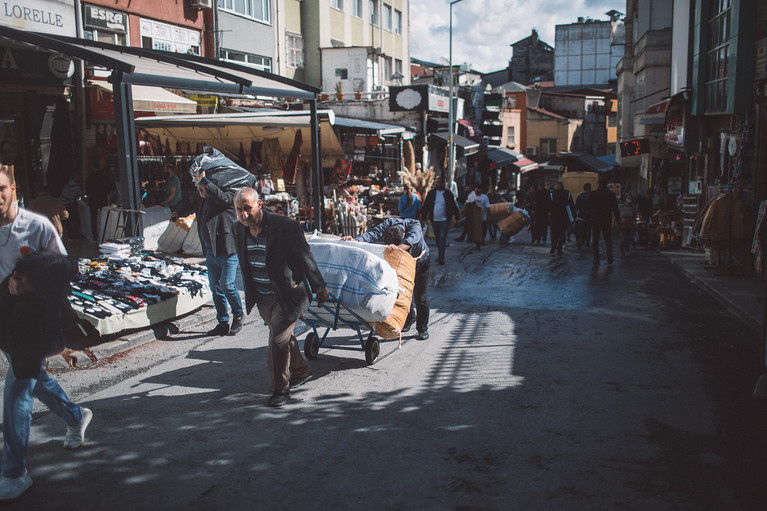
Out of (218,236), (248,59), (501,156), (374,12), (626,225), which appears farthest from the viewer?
(501,156)

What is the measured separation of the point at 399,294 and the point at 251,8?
22330 mm

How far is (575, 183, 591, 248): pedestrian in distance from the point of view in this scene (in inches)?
728

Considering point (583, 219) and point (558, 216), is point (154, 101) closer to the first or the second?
point (558, 216)

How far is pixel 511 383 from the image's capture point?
6488 millimetres

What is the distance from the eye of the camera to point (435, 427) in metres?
5.32

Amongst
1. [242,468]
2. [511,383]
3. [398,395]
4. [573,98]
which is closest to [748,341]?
[511,383]

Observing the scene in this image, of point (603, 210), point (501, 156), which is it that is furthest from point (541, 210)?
point (501, 156)

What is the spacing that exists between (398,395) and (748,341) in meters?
5.00

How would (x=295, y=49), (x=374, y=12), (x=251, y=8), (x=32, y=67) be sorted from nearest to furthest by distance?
(x=32, y=67), (x=251, y=8), (x=295, y=49), (x=374, y=12)

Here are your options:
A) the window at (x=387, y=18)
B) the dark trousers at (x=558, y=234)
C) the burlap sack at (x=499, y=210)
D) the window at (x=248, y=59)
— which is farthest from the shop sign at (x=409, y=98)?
the dark trousers at (x=558, y=234)

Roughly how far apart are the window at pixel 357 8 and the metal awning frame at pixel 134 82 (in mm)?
22764

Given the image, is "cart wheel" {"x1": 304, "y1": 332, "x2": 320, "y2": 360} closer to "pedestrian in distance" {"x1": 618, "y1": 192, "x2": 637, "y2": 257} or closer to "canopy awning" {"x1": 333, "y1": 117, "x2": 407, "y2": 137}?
"pedestrian in distance" {"x1": 618, "y1": 192, "x2": 637, "y2": 257}

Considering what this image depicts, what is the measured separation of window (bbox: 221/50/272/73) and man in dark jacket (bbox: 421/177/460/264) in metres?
12.0

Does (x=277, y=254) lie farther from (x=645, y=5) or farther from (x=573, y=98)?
(x=573, y=98)
